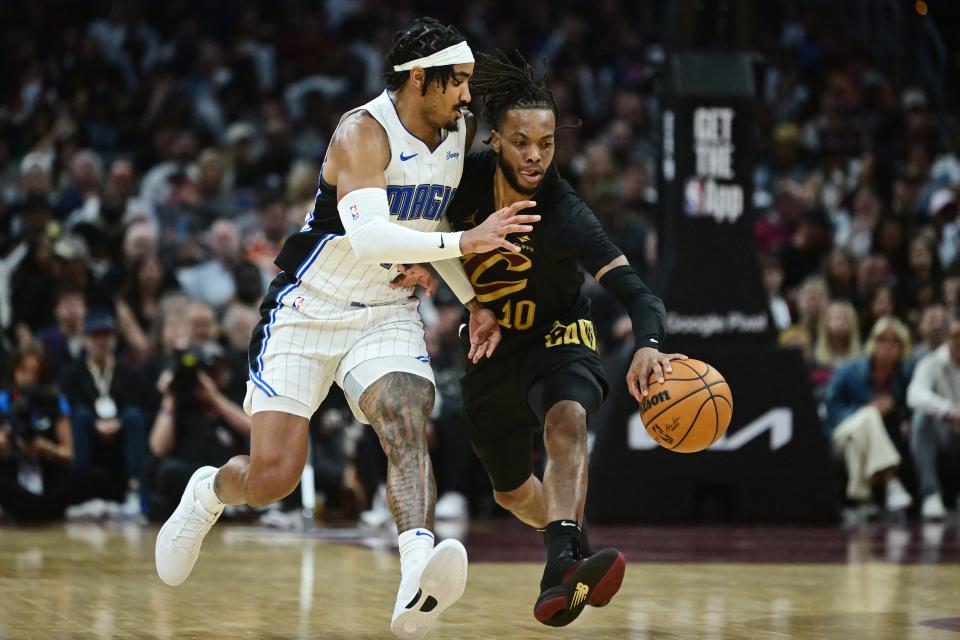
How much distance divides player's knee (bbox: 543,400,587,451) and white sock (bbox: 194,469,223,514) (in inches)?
51.7

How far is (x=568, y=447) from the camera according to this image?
544cm

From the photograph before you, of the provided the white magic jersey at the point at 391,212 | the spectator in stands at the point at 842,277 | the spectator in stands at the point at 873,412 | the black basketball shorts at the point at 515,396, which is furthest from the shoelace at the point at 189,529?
the spectator in stands at the point at 842,277

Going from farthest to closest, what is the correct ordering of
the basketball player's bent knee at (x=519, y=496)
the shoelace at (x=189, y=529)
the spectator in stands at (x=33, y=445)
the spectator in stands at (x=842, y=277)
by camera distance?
1. the spectator in stands at (x=842, y=277)
2. the spectator in stands at (x=33, y=445)
3. the basketball player's bent knee at (x=519, y=496)
4. the shoelace at (x=189, y=529)

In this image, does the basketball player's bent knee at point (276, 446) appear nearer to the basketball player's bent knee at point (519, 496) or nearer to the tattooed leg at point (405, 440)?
the tattooed leg at point (405, 440)

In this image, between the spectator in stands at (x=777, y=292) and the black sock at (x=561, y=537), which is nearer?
the black sock at (x=561, y=537)

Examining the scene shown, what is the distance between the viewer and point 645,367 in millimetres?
5258

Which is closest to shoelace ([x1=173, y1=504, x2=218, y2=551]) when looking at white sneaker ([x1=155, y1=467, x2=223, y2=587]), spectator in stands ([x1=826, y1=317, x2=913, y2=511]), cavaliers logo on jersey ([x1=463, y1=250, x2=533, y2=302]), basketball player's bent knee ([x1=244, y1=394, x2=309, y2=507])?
white sneaker ([x1=155, y1=467, x2=223, y2=587])

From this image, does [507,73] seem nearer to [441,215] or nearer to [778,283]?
[441,215]

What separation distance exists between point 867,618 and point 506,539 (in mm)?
3954

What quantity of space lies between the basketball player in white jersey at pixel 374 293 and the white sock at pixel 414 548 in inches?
0.6

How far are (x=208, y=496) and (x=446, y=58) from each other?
1.91 m

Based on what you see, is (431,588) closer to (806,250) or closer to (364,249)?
(364,249)

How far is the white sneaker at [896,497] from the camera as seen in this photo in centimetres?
1132

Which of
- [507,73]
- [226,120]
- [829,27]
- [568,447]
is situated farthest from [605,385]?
[829,27]
